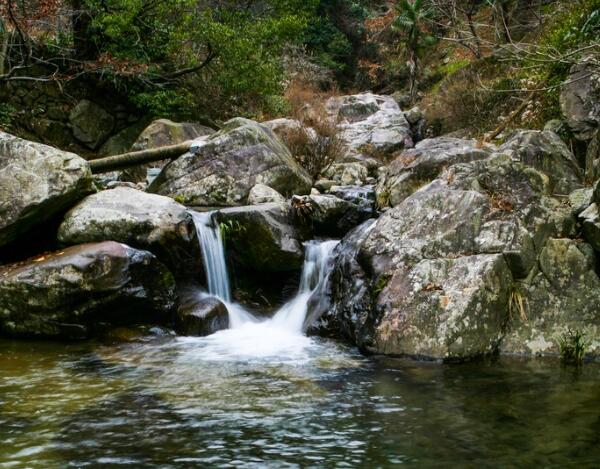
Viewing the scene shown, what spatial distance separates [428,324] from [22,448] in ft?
12.6

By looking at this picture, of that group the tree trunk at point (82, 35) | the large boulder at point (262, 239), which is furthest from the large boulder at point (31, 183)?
the tree trunk at point (82, 35)

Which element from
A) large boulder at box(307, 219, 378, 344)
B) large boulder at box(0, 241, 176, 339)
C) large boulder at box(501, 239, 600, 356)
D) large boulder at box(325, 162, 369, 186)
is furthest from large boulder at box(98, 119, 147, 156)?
large boulder at box(501, 239, 600, 356)

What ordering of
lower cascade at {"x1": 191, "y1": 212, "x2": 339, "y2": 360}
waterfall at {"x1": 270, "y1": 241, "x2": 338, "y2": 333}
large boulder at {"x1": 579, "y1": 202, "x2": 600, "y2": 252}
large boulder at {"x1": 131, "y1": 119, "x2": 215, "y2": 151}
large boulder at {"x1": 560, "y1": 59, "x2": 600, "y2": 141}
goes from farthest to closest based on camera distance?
large boulder at {"x1": 131, "y1": 119, "x2": 215, "y2": 151}
large boulder at {"x1": 560, "y1": 59, "x2": 600, "y2": 141}
waterfall at {"x1": 270, "y1": 241, "x2": 338, "y2": 333}
lower cascade at {"x1": 191, "y1": 212, "x2": 339, "y2": 360}
large boulder at {"x1": 579, "y1": 202, "x2": 600, "y2": 252}

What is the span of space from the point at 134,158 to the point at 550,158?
6983 mm

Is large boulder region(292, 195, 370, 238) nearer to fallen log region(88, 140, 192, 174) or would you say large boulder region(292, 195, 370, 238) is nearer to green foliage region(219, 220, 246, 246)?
green foliage region(219, 220, 246, 246)

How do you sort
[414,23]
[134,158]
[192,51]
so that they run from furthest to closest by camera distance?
[414,23] < [192,51] < [134,158]

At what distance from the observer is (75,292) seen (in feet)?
22.9

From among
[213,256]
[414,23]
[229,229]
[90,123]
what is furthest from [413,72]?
[213,256]

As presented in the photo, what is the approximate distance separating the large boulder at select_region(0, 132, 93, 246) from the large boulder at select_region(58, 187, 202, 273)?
1.10 feet

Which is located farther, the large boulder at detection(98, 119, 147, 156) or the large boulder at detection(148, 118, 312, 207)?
the large boulder at detection(98, 119, 147, 156)

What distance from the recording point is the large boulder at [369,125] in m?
16.3

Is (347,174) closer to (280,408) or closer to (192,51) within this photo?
(192,51)

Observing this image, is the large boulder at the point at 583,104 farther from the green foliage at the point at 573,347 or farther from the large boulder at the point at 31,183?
the large boulder at the point at 31,183

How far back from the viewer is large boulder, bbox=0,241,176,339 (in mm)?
6957
